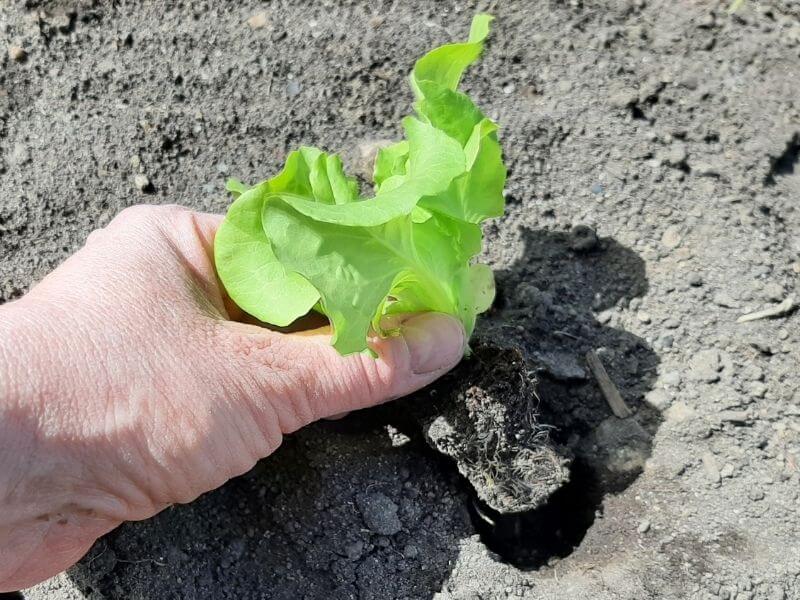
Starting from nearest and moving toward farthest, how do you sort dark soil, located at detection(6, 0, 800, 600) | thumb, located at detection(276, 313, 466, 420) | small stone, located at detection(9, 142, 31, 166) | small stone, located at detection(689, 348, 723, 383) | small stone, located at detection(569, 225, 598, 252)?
thumb, located at detection(276, 313, 466, 420) → dark soil, located at detection(6, 0, 800, 600) → small stone, located at detection(689, 348, 723, 383) → small stone, located at detection(569, 225, 598, 252) → small stone, located at detection(9, 142, 31, 166)

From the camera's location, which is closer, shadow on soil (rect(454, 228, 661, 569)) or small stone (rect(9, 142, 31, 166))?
shadow on soil (rect(454, 228, 661, 569))

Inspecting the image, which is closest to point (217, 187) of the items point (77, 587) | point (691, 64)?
point (77, 587)

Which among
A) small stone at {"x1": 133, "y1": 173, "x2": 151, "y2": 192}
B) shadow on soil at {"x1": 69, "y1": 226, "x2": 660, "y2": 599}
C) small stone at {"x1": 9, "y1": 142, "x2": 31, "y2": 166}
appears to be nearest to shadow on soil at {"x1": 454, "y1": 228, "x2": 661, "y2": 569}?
shadow on soil at {"x1": 69, "y1": 226, "x2": 660, "y2": 599}

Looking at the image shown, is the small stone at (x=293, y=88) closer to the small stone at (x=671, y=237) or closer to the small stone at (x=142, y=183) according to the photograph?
the small stone at (x=142, y=183)

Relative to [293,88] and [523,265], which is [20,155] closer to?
[293,88]

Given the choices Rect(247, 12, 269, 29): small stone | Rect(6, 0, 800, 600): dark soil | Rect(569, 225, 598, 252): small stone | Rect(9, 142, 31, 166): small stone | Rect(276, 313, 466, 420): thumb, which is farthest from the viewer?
Rect(247, 12, 269, 29): small stone

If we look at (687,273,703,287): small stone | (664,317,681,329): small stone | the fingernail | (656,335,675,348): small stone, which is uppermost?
the fingernail

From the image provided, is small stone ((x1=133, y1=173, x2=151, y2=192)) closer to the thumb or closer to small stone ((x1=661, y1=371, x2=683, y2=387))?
the thumb

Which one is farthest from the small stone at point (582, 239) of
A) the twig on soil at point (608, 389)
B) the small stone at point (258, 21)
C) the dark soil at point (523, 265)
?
the small stone at point (258, 21)
